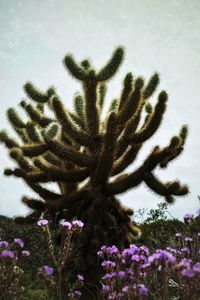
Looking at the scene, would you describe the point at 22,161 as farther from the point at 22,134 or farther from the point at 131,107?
the point at 131,107

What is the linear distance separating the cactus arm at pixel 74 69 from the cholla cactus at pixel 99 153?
19 millimetres

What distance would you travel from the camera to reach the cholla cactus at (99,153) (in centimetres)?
795

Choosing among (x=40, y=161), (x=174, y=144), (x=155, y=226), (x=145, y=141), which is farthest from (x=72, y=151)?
(x=155, y=226)

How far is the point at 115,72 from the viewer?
26.7 feet

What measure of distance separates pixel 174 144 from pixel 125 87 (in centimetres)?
142

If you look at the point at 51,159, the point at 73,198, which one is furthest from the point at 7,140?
the point at 73,198

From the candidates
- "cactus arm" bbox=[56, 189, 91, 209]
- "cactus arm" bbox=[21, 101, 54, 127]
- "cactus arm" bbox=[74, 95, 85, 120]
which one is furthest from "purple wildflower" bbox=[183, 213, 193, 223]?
"cactus arm" bbox=[74, 95, 85, 120]

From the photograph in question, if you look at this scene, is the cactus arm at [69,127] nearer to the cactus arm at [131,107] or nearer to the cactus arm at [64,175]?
the cactus arm at [64,175]

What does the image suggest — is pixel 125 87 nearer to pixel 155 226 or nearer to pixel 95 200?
pixel 95 200

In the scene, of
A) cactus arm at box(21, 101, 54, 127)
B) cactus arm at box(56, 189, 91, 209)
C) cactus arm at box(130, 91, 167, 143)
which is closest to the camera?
cactus arm at box(130, 91, 167, 143)

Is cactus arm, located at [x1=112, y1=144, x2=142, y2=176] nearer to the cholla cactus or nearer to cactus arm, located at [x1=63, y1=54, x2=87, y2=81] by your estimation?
the cholla cactus

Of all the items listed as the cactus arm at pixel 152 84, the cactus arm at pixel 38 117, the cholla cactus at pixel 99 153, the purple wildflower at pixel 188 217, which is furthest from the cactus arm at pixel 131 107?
the purple wildflower at pixel 188 217

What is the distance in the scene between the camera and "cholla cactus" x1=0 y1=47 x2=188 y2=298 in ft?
26.1

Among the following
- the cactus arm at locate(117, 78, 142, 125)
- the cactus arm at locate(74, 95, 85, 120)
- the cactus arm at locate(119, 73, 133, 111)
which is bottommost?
the cactus arm at locate(117, 78, 142, 125)
